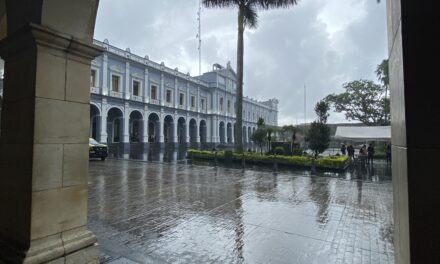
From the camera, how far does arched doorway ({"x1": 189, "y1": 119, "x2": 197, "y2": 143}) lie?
148 feet

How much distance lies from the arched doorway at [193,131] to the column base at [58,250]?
42.2 metres

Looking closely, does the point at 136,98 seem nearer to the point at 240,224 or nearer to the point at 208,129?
the point at 208,129

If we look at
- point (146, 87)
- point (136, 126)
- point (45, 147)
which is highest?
point (146, 87)

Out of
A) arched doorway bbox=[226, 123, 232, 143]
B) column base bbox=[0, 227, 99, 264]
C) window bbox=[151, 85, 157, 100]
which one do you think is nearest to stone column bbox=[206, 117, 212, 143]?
arched doorway bbox=[226, 123, 232, 143]

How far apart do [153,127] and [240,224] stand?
36.5 metres

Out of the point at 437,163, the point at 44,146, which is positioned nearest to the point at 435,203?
the point at 437,163

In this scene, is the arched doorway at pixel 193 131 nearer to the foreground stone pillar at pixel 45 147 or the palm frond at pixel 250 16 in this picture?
the palm frond at pixel 250 16

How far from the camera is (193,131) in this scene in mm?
46031

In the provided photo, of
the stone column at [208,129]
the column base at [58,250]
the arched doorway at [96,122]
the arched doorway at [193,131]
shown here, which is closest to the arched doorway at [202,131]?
the stone column at [208,129]

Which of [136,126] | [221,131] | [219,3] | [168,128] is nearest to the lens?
[219,3]

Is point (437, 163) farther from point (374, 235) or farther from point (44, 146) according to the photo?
point (374, 235)

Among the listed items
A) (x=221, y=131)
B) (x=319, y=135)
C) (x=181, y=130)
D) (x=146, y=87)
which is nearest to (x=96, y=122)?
(x=146, y=87)

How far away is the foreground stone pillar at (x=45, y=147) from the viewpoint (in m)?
2.61

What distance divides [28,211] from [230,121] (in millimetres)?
51220
